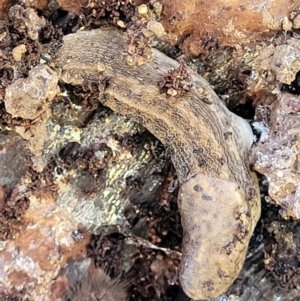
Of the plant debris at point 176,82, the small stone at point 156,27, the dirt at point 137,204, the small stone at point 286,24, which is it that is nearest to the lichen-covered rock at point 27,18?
the dirt at point 137,204

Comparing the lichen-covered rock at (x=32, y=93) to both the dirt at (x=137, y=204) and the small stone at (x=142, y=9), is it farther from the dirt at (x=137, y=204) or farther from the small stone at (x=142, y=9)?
the small stone at (x=142, y=9)

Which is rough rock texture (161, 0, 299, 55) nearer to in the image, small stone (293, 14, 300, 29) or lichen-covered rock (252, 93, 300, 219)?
small stone (293, 14, 300, 29)

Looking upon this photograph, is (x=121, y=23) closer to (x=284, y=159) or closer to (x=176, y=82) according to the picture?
(x=176, y=82)

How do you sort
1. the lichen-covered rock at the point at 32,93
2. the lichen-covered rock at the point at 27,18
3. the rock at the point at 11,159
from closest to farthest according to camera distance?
the lichen-covered rock at the point at 32,93, the lichen-covered rock at the point at 27,18, the rock at the point at 11,159

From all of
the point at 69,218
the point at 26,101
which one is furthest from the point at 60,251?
the point at 26,101

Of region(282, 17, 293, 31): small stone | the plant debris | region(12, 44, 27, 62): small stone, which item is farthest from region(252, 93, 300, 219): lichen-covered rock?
region(12, 44, 27, 62): small stone

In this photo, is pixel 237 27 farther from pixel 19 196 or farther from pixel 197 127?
pixel 19 196
